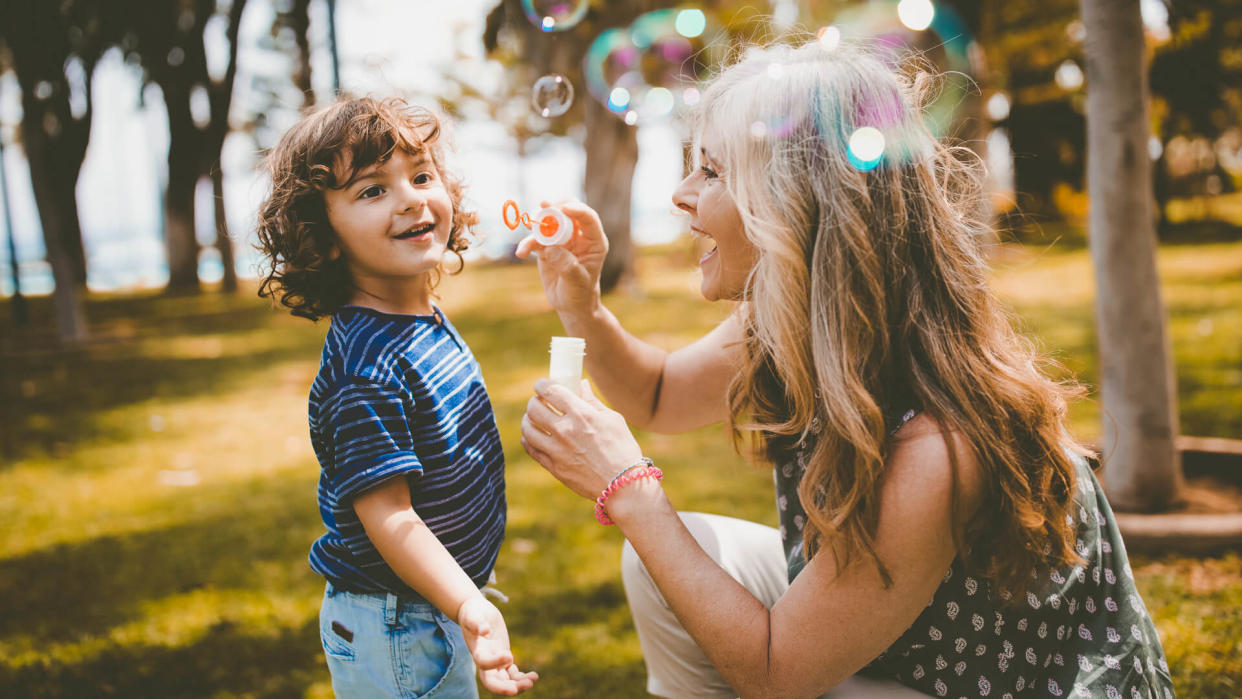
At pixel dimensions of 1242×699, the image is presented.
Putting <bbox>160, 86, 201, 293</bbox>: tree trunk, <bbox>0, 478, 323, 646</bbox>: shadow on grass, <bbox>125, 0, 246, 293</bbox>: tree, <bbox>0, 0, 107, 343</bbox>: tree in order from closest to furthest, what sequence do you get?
1. <bbox>0, 478, 323, 646</bbox>: shadow on grass
2. <bbox>0, 0, 107, 343</bbox>: tree
3. <bbox>125, 0, 246, 293</bbox>: tree
4. <bbox>160, 86, 201, 293</bbox>: tree trunk

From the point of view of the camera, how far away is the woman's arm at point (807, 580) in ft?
4.09

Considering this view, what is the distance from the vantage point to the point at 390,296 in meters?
1.59

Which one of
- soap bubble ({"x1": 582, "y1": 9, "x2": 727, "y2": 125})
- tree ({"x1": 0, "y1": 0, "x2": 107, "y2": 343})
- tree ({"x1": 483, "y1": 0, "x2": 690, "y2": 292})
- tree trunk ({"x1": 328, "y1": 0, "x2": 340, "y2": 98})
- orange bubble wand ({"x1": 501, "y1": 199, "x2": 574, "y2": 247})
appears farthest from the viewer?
tree ({"x1": 483, "y1": 0, "x2": 690, "y2": 292})

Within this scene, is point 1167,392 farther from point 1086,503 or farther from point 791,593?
point 791,593

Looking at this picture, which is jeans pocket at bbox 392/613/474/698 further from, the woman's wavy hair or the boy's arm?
the woman's wavy hair

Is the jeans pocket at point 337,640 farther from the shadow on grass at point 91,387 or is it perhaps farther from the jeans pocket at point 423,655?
the shadow on grass at point 91,387

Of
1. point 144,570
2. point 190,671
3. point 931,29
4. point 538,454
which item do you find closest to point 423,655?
point 538,454

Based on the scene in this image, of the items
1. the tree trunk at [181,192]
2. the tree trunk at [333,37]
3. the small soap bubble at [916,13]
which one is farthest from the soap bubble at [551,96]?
the tree trunk at [181,192]

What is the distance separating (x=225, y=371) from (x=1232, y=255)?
40.8ft

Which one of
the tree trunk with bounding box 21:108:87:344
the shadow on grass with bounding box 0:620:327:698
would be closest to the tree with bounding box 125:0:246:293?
the tree trunk with bounding box 21:108:87:344

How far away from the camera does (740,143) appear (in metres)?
1.41

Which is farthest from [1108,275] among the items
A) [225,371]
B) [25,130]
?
[25,130]

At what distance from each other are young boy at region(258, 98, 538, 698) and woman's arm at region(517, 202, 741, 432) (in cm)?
32

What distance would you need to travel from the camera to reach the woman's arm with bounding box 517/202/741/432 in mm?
1882
